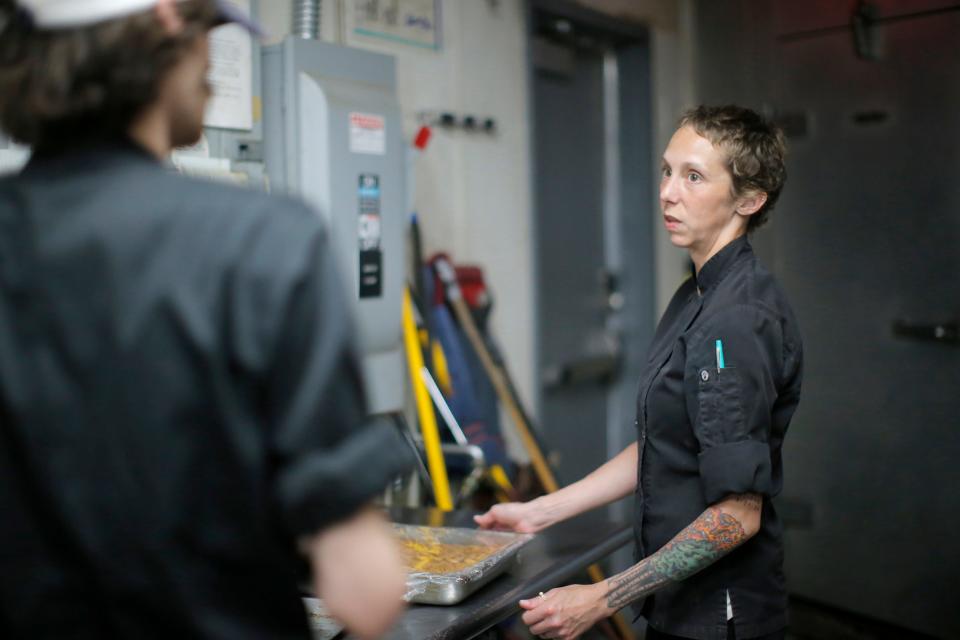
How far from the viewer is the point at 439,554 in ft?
5.56

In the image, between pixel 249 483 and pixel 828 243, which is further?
pixel 828 243

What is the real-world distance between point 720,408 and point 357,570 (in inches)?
33.2

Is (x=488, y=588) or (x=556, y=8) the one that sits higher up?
(x=556, y=8)

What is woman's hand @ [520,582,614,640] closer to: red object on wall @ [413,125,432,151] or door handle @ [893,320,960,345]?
red object on wall @ [413,125,432,151]

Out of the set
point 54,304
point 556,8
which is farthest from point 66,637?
point 556,8

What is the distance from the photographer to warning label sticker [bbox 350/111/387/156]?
96.0 inches

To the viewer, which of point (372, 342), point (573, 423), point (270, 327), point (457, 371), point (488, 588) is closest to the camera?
point (270, 327)

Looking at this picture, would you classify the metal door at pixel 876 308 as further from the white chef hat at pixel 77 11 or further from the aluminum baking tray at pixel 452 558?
the white chef hat at pixel 77 11

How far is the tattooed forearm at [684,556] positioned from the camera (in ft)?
4.77

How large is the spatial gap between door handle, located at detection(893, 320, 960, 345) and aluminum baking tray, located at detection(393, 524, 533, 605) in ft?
7.04

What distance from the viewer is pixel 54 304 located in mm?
714

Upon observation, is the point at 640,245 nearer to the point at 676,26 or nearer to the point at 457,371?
the point at 676,26

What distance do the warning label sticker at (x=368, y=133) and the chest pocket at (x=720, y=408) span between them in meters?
1.30

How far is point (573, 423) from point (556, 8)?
64.7 inches
